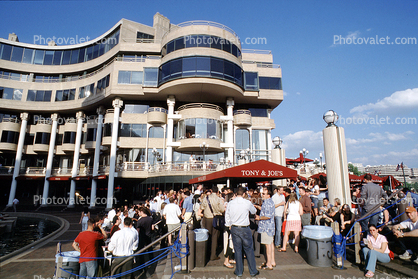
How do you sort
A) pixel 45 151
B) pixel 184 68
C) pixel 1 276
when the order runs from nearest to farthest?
pixel 1 276 < pixel 184 68 < pixel 45 151

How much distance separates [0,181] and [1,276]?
39.2m

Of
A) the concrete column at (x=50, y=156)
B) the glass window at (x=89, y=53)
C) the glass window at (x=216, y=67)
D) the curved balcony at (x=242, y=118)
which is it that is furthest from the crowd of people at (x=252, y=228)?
the glass window at (x=89, y=53)

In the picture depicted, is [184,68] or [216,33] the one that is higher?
[216,33]

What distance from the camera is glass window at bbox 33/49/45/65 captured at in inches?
1505

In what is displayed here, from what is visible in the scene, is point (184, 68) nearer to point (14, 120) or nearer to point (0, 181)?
point (14, 120)

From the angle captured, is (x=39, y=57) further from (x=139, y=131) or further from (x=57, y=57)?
(x=139, y=131)

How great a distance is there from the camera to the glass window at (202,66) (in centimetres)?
2613

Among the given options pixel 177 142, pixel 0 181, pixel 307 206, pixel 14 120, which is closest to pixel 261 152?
pixel 177 142

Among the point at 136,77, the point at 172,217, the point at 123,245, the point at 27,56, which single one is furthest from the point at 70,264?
the point at 27,56

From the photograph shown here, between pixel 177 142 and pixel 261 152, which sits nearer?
pixel 177 142

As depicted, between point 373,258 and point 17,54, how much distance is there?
49.7 meters

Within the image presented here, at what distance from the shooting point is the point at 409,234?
5.56 m

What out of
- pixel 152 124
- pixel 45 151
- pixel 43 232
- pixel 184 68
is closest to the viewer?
pixel 43 232

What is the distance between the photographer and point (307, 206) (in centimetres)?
777
